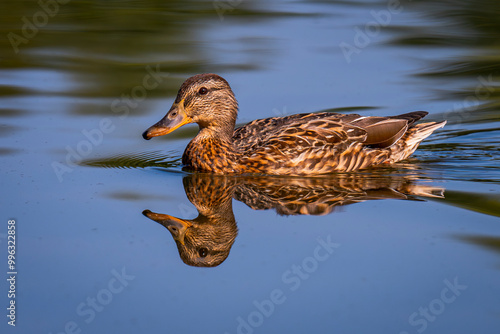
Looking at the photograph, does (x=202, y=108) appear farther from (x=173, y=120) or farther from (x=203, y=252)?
(x=203, y=252)

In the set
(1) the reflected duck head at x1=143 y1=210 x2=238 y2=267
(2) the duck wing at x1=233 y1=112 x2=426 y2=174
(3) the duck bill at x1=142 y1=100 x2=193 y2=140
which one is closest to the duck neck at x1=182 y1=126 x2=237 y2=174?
(2) the duck wing at x1=233 y1=112 x2=426 y2=174

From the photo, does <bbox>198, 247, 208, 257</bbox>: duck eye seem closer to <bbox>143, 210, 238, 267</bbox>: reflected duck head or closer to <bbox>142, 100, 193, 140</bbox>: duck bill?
<bbox>143, 210, 238, 267</bbox>: reflected duck head

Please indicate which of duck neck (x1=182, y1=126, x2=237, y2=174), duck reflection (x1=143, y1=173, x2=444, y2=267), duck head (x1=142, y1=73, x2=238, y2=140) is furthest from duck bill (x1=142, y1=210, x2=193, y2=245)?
duck head (x1=142, y1=73, x2=238, y2=140)

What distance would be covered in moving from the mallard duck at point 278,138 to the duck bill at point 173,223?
188 cm

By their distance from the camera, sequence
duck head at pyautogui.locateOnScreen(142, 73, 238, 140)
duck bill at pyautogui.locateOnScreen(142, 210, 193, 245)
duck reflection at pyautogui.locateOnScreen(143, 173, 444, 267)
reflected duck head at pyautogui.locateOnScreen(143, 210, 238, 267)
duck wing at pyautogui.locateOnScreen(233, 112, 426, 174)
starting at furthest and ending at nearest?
duck head at pyautogui.locateOnScreen(142, 73, 238, 140) < duck wing at pyautogui.locateOnScreen(233, 112, 426, 174) < duck bill at pyautogui.locateOnScreen(142, 210, 193, 245) < duck reflection at pyautogui.locateOnScreen(143, 173, 444, 267) < reflected duck head at pyautogui.locateOnScreen(143, 210, 238, 267)

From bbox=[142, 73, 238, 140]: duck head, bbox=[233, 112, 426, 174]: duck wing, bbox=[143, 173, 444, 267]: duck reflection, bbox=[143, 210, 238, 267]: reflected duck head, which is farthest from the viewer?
bbox=[142, 73, 238, 140]: duck head

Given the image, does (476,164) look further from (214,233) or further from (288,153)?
(214,233)

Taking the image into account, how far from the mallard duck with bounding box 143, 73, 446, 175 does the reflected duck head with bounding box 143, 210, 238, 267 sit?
185cm

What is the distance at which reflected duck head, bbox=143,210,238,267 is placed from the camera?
7438 millimetres

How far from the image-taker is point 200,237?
25.9ft

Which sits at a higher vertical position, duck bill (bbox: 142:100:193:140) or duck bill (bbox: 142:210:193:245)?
duck bill (bbox: 142:100:193:140)

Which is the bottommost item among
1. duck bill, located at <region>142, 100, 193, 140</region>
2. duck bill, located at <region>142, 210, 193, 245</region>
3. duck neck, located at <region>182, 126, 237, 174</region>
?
duck neck, located at <region>182, 126, 237, 174</region>

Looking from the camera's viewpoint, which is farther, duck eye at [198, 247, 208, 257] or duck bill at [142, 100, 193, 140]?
duck bill at [142, 100, 193, 140]

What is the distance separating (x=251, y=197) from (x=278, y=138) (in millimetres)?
1367
